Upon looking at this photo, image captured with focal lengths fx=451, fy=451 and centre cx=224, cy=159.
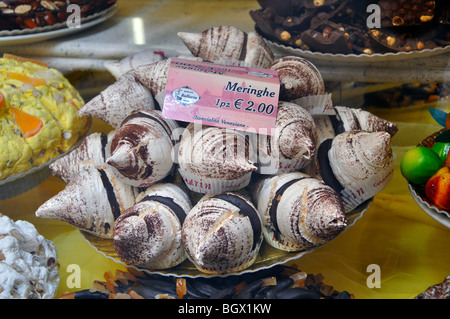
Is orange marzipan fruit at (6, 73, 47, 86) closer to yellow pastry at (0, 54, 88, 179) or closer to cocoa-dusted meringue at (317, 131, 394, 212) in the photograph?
yellow pastry at (0, 54, 88, 179)

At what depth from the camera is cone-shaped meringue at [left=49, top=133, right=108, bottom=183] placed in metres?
0.97

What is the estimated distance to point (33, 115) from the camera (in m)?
1.19

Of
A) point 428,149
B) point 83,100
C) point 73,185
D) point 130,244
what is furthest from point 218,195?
point 83,100

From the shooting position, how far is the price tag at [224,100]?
33.1 inches

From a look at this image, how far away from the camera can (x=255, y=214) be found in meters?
0.83

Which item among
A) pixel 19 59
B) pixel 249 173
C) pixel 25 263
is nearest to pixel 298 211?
pixel 249 173

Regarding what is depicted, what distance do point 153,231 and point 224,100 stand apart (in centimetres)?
27

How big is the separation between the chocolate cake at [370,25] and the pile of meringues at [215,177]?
0.22 m

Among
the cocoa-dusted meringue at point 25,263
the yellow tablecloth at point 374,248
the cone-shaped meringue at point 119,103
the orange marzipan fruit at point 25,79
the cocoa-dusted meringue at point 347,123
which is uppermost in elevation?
the cone-shaped meringue at point 119,103

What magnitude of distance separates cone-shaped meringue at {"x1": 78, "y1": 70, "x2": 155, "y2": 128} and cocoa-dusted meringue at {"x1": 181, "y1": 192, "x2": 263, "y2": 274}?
268 millimetres

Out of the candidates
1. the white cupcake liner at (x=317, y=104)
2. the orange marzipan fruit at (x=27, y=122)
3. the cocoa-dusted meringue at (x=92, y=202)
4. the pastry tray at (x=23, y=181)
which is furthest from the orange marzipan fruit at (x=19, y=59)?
the white cupcake liner at (x=317, y=104)

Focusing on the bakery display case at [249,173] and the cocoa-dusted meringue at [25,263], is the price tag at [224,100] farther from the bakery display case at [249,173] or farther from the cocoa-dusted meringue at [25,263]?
the cocoa-dusted meringue at [25,263]

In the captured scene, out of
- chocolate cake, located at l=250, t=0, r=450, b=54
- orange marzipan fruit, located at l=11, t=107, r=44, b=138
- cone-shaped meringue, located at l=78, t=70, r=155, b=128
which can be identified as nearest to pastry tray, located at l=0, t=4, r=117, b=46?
orange marzipan fruit, located at l=11, t=107, r=44, b=138

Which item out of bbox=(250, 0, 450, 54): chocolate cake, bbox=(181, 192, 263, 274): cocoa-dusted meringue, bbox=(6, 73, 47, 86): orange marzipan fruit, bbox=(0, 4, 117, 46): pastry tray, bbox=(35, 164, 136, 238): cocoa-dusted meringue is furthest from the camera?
bbox=(0, 4, 117, 46): pastry tray
